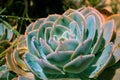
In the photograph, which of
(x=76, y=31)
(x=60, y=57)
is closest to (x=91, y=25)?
(x=76, y=31)

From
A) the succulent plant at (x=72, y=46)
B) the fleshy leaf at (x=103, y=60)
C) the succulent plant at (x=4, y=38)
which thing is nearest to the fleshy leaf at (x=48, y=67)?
the succulent plant at (x=72, y=46)

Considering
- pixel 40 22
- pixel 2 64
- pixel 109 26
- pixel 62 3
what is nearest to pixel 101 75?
pixel 109 26

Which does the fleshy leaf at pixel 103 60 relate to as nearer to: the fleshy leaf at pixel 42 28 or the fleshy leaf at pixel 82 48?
the fleshy leaf at pixel 82 48

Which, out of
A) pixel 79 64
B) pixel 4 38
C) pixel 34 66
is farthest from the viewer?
pixel 4 38

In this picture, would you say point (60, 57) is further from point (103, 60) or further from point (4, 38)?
point (4, 38)

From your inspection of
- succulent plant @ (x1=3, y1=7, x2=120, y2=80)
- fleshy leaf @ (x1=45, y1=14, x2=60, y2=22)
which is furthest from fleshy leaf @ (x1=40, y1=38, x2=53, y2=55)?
fleshy leaf @ (x1=45, y1=14, x2=60, y2=22)

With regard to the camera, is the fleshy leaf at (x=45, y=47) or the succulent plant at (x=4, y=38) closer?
the fleshy leaf at (x=45, y=47)

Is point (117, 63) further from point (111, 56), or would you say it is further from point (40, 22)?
point (40, 22)
